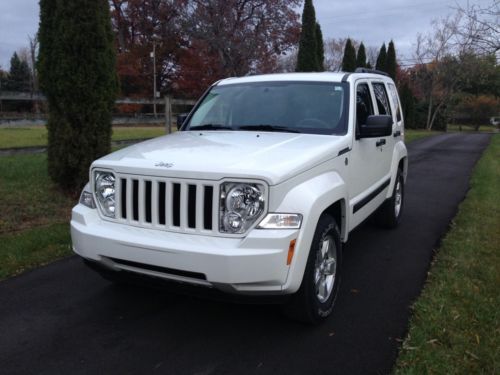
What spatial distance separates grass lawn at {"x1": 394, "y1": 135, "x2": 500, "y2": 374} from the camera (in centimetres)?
309

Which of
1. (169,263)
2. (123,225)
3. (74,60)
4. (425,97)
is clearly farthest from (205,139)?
(425,97)

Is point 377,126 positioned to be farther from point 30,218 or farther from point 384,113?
point 30,218

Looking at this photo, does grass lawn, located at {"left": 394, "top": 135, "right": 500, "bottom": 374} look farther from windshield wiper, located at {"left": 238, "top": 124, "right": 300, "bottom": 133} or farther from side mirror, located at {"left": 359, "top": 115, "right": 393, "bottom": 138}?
windshield wiper, located at {"left": 238, "top": 124, "right": 300, "bottom": 133}

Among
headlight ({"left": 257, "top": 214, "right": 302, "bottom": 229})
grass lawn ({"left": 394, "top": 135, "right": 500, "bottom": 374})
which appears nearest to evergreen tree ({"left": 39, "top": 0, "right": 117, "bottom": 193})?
headlight ({"left": 257, "top": 214, "right": 302, "bottom": 229})

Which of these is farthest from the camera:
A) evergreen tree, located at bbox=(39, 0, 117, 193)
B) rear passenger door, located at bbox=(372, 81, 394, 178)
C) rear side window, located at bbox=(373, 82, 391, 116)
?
evergreen tree, located at bbox=(39, 0, 117, 193)

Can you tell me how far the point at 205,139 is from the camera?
4.23 meters

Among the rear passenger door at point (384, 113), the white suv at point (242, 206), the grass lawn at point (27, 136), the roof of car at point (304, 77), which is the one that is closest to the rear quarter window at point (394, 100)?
the rear passenger door at point (384, 113)

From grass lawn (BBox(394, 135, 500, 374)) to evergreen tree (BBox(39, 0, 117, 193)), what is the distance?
538 cm

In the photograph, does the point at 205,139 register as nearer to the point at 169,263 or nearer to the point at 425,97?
the point at 169,263

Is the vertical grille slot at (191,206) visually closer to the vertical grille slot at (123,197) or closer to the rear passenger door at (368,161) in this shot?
the vertical grille slot at (123,197)

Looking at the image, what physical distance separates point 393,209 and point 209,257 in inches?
157

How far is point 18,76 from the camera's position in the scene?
56219 mm

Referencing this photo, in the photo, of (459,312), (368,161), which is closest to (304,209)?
(459,312)

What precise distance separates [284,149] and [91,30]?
5011 mm
